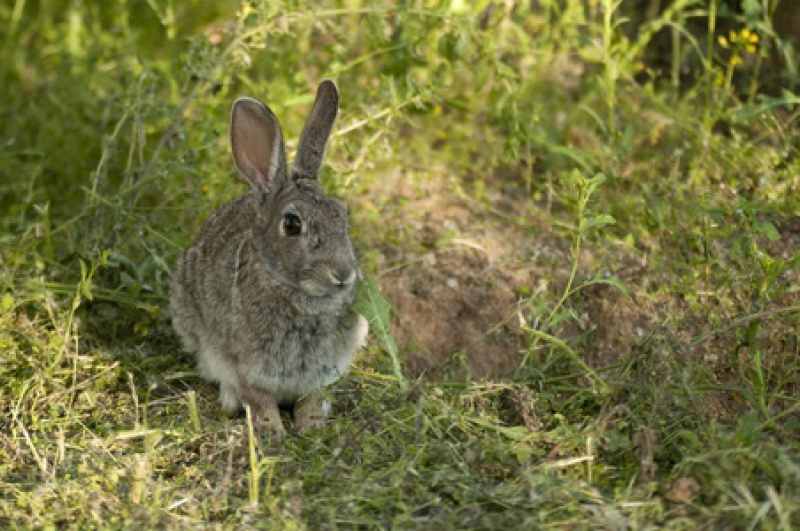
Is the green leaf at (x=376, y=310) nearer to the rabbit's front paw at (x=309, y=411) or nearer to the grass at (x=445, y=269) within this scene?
the grass at (x=445, y=269)

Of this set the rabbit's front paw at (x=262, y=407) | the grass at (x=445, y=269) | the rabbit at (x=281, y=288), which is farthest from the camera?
the rabbit's front paw at (x=262, y=407)

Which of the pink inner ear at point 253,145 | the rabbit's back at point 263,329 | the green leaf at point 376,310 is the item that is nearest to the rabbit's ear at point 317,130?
the pink inner ear at point 253,145

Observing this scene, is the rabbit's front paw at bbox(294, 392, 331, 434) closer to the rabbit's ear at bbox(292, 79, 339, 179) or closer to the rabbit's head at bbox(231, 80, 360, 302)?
the rabbit's head at bbox(231, 80, 360, 302)

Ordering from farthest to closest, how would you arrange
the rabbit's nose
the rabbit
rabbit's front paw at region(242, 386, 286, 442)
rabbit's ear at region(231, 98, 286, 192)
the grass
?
rabbit's ear at region(231, 98, 286, 192) < rabbit's front paw at region(242, 386, 286, 442) < the rabbit < the rabbit's nose < the grass

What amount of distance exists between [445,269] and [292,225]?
1240 mm

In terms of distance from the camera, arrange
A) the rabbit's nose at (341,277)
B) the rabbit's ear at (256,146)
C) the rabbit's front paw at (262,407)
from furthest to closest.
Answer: the rabbit's ear at (256,146)
the rabbit's front paw at (262,407)
the rabbit's nose at (341,277)

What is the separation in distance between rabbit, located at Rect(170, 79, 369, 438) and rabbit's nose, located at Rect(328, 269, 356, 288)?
0.02m

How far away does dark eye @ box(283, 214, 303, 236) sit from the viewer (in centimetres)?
411

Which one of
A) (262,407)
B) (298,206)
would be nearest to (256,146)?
(298,206)

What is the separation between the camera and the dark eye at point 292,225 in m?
4.11

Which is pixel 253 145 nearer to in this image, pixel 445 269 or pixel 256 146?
pixel 256 146

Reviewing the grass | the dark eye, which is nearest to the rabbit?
the dark eye

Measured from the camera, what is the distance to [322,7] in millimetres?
5578

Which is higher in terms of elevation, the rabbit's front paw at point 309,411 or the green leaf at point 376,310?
the green leaf at point 376,310
